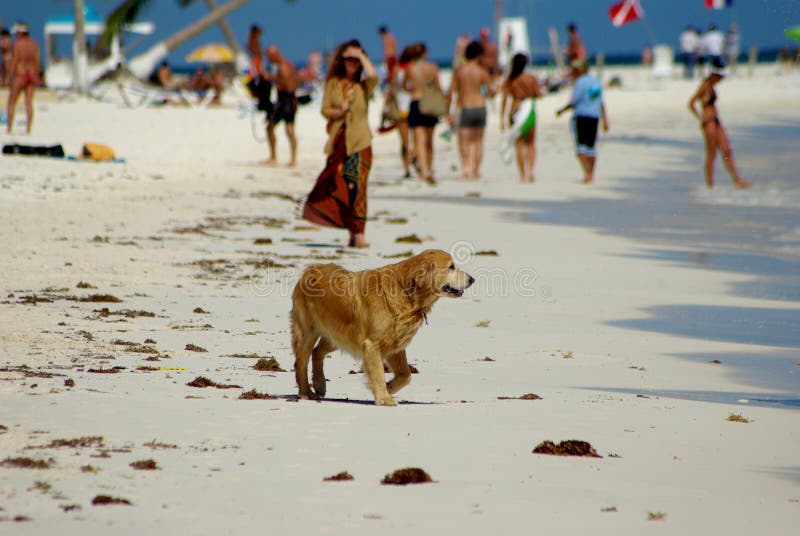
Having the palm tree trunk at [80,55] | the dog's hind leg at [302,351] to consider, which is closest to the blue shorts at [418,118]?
the dog's hind leg at [302,351]

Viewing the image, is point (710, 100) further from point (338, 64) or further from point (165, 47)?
point (165, 47)

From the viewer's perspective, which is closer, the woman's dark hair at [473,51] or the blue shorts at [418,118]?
the blue shorts at [418,118]

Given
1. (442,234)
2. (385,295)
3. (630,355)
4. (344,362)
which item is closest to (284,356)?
(344,362)

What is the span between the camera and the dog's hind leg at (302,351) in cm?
641

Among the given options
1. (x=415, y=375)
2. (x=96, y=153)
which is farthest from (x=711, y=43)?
(x=415, y=375)

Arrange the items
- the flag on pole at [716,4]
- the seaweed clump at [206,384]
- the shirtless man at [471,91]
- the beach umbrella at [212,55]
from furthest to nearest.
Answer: the flag on pole at [716,4], the beach umbrella at [212,55], the shirtless man at [471,91], the seaweed clump at [206,384]

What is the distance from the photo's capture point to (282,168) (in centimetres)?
2147

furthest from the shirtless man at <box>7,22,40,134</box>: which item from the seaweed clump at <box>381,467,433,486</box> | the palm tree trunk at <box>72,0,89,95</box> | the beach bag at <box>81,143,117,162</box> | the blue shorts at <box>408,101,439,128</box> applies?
the seaweed clump at <box>381,467,433,486</box>

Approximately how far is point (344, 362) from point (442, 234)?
568cm

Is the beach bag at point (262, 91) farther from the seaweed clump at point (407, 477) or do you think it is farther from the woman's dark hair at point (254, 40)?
the seaweed clump at point (407, 477)

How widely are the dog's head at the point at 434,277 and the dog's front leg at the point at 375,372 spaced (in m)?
0.38

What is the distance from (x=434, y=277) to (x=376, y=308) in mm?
336

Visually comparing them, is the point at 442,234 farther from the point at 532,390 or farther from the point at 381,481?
the point at 381,481

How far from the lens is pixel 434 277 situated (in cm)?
621
